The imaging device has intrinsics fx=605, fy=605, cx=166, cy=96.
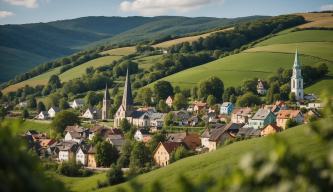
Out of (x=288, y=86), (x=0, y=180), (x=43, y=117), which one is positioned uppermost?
(x=0, y=180)

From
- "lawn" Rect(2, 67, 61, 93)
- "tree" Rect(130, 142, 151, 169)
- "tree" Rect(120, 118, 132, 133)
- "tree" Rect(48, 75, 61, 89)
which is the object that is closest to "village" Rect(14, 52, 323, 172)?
"tree" Rect(120, 118, 132, 133)

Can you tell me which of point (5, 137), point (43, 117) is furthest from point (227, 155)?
point (43, 117)

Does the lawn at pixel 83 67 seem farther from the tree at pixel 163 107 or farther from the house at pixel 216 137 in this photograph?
the house at pixel 216 137

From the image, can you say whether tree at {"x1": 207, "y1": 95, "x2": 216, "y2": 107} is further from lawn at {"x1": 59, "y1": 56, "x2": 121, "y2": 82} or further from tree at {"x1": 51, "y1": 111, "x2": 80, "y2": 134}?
lawn at {"x1": 59, "y1": 56, "x2": 121, "y2": 82}

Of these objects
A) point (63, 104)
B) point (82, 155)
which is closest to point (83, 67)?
point (63, 104)

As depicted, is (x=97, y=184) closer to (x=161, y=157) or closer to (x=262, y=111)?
(x=161, y=157)

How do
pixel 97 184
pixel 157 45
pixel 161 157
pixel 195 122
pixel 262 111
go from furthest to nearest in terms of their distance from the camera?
pixel 157 45, pixel 195 122, pixel 262 111, pixel 161 157, pixel 97 184

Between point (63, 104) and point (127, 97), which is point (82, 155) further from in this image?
point (63, 104)
